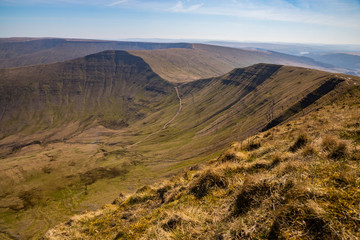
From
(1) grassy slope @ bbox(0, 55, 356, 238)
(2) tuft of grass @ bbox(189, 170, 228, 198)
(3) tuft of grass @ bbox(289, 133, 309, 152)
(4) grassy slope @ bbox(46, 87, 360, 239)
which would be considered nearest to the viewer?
(4) grassy slope @ bbox(46, 87, 360, 239)

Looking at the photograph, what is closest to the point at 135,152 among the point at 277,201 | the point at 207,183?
the point at 207,183

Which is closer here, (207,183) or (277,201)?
(277,201)

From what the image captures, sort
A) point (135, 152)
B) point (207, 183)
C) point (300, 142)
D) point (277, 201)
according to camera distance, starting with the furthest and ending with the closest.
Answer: point (135, 152) < point (300, 142) < point (207, 183) < point (277, 201)

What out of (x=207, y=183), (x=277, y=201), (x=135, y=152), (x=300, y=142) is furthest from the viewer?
(x=135, y=152)

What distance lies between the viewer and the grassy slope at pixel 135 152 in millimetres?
89125

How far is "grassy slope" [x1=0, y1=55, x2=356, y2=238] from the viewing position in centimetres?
8912

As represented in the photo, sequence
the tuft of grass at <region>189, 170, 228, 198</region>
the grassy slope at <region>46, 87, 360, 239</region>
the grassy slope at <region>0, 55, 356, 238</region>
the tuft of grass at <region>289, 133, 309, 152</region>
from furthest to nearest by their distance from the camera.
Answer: the grassy slope at <region>0, 55, 356, 238</region> < the tuft of grass at <region>289, 133, 309, 152</region> < the tuft of grass at <region>189, 170, 228, 198</region> < the grassy slope at <region>46, 87, 360, 239</region>

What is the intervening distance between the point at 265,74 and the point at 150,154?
390ft

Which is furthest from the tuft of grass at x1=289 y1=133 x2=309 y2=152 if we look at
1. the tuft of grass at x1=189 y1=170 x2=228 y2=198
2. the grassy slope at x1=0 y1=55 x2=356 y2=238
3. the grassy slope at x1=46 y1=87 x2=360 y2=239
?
the grassy slope at x1=0 y1=55 x2=356 y2=238

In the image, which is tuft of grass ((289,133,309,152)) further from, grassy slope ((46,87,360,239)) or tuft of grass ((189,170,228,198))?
tuft of grass ((189,170,228,198))

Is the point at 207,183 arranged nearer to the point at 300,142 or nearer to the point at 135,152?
the point at 300,142

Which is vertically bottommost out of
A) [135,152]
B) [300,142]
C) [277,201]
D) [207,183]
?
[135,152]

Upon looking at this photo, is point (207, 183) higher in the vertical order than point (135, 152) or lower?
higher

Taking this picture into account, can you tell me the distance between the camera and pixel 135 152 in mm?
138625
